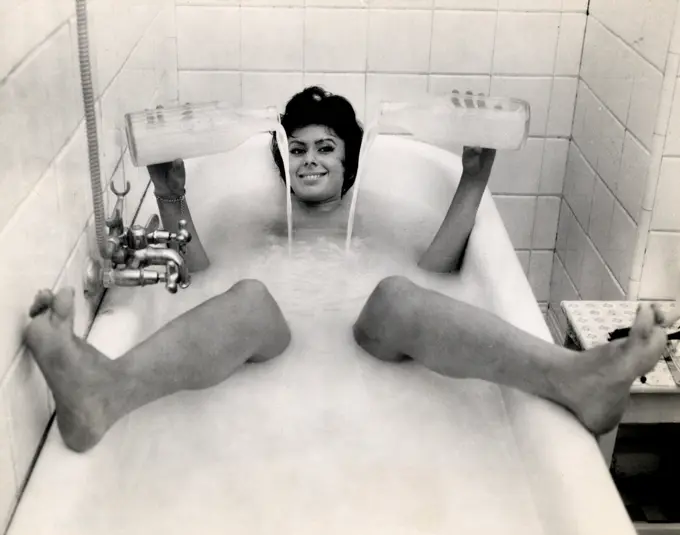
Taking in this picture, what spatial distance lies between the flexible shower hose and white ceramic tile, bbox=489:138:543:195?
1289 millimetres

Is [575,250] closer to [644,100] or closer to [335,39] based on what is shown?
[644,100]

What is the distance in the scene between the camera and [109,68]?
1533mm

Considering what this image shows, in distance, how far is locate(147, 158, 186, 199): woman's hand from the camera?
1543mm

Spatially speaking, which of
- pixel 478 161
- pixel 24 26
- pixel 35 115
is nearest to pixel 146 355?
pixel 35 115

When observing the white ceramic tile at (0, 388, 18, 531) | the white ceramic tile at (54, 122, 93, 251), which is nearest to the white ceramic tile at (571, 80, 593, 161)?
the white ceramic tile at (54, 122, 93, 251)

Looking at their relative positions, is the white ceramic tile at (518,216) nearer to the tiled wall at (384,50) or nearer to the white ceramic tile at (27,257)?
the tiled wall at (384,50)

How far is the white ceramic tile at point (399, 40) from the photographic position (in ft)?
6.95

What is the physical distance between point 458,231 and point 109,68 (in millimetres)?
765

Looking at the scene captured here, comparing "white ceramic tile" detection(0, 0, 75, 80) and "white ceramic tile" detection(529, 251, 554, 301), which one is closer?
"white ceramic tile" detection(0, 0, 75, 80)

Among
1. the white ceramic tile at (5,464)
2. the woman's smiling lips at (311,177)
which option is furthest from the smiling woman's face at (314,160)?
the white ceramic tile at (5,464)

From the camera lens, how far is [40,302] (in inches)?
42.6

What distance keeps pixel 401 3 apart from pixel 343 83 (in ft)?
0.82

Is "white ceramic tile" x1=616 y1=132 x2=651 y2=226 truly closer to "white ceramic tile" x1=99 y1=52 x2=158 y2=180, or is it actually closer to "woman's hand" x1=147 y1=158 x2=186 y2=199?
"woman's hand" x1=147 y1=158 x2=186 y2=199

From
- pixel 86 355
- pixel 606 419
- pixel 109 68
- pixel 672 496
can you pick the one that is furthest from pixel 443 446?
pixel 109 68
